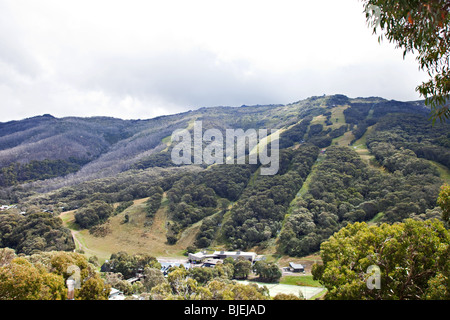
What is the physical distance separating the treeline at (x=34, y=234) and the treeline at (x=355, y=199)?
45.2 meters

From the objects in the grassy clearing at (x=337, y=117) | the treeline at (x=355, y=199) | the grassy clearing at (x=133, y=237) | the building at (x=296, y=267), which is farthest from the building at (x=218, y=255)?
the grassy clearing at (x=337, y=117)

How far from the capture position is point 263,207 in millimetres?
64438

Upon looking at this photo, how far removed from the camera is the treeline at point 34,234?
52281 millimetres

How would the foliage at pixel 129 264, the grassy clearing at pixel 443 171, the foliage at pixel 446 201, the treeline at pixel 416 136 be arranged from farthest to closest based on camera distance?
the treeline at pixel 416 136 → the grassy clearing at pixel 443 171 → the foliage at pixel 129 264 → the foliage at pixel 446 201

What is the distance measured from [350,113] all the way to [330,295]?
474 ft

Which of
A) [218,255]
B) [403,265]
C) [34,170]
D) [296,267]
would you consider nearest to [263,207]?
[218,255]

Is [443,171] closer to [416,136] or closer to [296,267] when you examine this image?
[416,136]

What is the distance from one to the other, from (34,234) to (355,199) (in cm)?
6968

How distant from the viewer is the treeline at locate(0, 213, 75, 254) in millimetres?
52281

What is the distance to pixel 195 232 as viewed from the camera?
64.3m

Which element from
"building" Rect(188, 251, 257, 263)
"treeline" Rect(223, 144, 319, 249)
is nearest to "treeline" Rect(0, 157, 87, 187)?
"building" Rect(188, 251, 257, 263)

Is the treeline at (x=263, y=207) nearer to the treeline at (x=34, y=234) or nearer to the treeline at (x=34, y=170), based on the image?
the treeline at (x=34, y=234)
